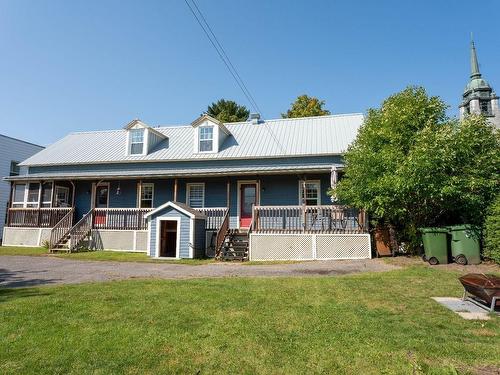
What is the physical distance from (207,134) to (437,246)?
13213mm

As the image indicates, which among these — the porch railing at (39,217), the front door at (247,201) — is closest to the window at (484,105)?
the front door at (247,201)

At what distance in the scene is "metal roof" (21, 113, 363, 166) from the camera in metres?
19.2

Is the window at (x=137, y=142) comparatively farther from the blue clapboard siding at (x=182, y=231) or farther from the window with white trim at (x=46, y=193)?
the blue clapboard siding at (x=182, y=231)

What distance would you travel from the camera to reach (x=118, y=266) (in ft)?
40.1

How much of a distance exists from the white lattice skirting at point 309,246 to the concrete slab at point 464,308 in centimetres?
696

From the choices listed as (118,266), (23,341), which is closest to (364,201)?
(118,266)

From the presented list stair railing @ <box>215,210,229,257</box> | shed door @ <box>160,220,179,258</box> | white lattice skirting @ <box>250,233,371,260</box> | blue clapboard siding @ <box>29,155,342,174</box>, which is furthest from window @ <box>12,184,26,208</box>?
white lattice skirting @ <box>250,233,371,260</box>

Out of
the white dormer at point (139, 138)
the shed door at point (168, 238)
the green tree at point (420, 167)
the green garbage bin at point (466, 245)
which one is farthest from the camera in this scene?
the white dormer at point (139, 138)

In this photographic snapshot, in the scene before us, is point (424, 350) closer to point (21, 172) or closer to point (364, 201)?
point (364, 201)

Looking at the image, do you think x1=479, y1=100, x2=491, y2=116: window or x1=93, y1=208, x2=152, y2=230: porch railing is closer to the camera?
x1=93, y1=208, x2=152, y2=230: porch railing

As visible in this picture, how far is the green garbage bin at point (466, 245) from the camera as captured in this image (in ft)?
37.4

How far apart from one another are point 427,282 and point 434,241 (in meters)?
3.76

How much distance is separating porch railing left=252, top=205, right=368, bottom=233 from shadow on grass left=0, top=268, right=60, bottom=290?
26.6ft

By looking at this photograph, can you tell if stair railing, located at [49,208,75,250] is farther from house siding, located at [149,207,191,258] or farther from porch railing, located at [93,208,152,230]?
house siding, located at [149,207,191,258]
